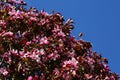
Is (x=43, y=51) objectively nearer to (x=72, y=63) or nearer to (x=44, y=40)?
(x=44, y=40)

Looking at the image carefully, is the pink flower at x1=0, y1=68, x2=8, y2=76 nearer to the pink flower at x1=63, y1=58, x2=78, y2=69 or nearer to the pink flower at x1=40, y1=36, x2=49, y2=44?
the pink flower at x1=40, y1=36, x2=49, y2=44

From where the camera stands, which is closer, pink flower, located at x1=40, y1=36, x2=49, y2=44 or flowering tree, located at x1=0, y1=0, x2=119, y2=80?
flowering tree, located at x1=0, y1=0, x2=119, y2=80

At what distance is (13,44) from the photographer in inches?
398

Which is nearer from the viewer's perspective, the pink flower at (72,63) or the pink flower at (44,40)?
the pink flower at (72,63)

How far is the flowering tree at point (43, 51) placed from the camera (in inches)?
372

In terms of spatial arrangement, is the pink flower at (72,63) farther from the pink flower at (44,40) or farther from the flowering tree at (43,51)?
the pink flower at (44,40)

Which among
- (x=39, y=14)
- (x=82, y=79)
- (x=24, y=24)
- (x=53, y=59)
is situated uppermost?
(x=39, y=14)

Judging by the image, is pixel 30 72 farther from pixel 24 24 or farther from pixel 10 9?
pixel 10 9

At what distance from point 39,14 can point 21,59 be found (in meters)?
2.57

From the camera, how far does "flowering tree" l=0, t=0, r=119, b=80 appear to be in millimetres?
9445

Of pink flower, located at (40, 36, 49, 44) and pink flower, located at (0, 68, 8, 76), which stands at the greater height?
pink flower, located at (40, 36, 49, 44)

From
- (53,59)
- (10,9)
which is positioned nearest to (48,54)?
(53,59)

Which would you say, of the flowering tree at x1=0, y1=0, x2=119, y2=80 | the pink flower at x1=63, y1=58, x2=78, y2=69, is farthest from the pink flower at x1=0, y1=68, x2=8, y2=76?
the pink flower at x1=63, y1=58, x2=78, y2=69

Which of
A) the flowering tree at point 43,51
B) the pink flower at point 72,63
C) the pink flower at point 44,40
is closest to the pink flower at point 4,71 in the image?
the flowering tree at point 43,51
